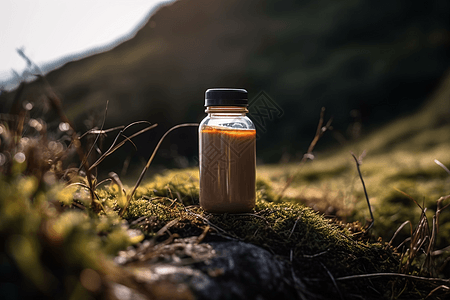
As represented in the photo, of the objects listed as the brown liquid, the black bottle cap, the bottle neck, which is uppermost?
the black bottle cap

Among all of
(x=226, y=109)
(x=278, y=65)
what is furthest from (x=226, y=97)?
(x=278, y=65)

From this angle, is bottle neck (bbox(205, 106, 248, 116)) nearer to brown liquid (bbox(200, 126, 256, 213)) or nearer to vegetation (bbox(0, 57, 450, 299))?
brown liquid (bbox(200, 126, 256, 213))

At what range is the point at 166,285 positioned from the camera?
3.00ft

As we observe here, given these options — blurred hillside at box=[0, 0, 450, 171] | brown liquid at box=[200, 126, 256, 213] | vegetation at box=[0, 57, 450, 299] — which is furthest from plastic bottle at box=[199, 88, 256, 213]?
blurred hillside at box=[0, 0, 450, 171]

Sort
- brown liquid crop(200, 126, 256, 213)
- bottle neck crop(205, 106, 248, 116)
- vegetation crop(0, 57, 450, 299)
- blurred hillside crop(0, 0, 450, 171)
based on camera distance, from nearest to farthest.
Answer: vegetation crop(0, 57, 450, 299) < brown liquid crop(200, 126, 256, 213) < bottle neck crop(205, 106, 248, 116) < blurred hillside crop(0, 0, 450, 171)

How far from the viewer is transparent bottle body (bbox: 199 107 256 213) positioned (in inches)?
75.2

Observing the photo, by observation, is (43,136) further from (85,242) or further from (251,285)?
(251,285)

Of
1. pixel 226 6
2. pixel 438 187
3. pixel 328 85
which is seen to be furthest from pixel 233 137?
pixel 226 6

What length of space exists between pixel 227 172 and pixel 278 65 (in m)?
13.0

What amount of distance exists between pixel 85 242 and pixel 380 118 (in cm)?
1178

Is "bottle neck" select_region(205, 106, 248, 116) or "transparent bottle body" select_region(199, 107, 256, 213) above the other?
"bottle neck" select_region(205, 106, 248, 116)

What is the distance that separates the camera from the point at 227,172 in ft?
6.36

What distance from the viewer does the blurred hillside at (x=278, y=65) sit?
11492 millimetres

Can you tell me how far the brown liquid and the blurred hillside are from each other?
7.65m
